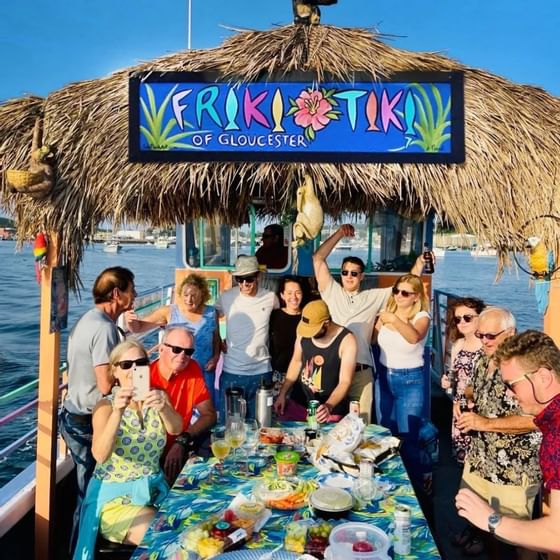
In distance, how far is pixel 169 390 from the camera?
288 cm

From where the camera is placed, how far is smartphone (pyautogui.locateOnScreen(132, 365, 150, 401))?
226cm

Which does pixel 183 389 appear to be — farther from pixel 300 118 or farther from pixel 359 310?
pixel 300 118

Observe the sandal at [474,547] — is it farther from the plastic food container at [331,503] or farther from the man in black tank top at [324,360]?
the plastic food container at [331,503]

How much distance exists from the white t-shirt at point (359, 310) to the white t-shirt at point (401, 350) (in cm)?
16

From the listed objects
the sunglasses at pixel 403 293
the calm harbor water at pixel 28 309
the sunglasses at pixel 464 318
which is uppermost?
the sunglasses at pixel 403 293

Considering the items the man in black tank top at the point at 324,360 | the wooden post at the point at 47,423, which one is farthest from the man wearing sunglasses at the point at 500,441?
the wooden post at the point at 47,423

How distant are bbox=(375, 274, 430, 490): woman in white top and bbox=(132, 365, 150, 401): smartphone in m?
1.87

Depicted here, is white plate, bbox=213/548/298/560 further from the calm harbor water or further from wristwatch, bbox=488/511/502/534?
the calm harbor water

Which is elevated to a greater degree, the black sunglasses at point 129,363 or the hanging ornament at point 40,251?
the hanging ornament at point 40,251

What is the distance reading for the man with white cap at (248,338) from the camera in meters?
3.74

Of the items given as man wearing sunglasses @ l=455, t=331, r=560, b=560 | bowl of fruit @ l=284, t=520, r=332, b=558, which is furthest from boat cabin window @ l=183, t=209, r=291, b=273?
bowl of fruit @ l=284, t=520, r=332, b=558

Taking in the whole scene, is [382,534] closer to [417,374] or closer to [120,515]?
[120,515]

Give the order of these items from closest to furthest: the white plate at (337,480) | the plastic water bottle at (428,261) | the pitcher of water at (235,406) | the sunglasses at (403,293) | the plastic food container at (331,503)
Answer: the plastic food container at (331,503) → the white plate at (337,480) → the pitcher of water at (235,406) → the sunglasses at (403,293) → the plastic water bottle at (428,261)

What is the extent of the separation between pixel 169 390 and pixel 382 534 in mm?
1496
